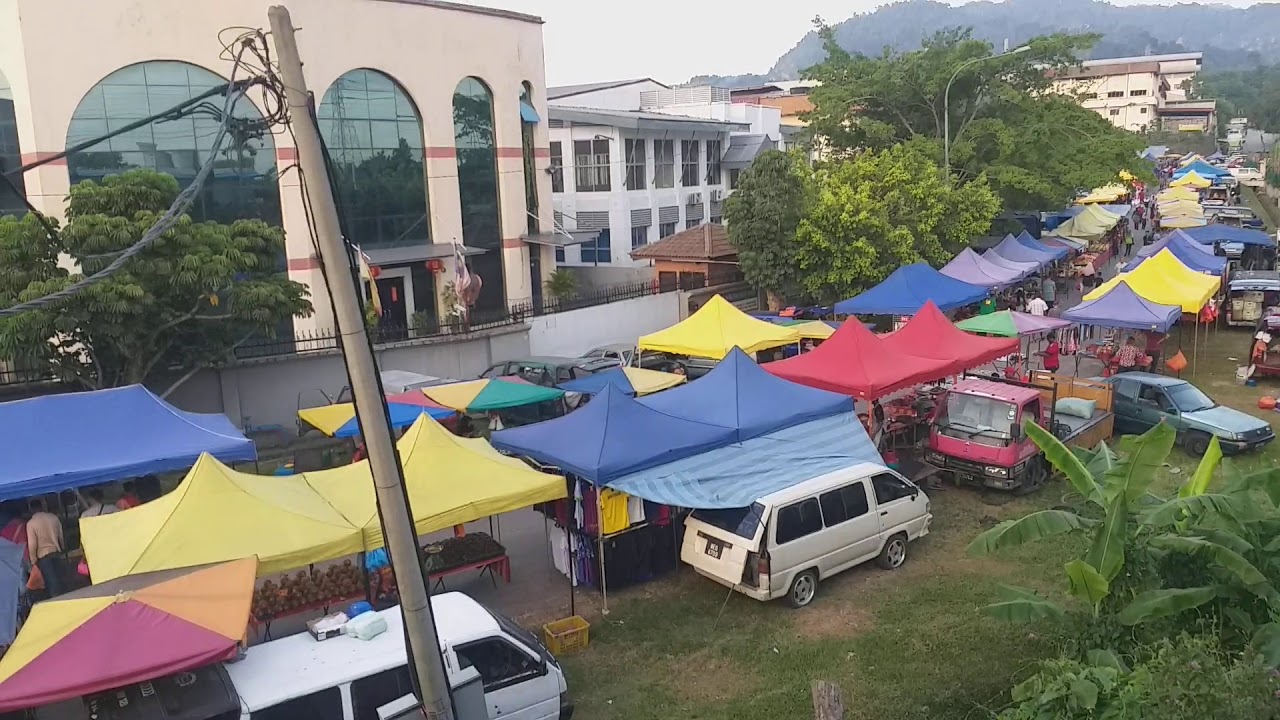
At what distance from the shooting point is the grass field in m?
8.66

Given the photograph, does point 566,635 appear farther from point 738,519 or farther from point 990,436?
point 990,436

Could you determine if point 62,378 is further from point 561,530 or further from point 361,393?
point 361,393

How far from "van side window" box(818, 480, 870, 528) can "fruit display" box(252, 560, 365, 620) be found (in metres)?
5.37

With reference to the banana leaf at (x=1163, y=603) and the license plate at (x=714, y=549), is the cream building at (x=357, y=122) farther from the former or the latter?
the banana leaf at (x=1163, y=603)

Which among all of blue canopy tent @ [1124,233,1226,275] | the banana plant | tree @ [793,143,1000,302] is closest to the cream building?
tree @ [793,143,1000,302]

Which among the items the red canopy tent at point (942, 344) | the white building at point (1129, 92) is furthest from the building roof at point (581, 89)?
the white building at point (1129, 92)

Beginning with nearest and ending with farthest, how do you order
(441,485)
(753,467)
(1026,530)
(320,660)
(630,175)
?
(320,660) < (1026,530) < (441,485) < (753,467) < (630,175)

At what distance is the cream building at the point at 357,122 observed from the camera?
19.2 m

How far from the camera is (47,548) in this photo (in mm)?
11109

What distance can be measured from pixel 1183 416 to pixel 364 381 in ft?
50.4

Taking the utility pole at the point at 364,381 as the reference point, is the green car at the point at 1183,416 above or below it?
below

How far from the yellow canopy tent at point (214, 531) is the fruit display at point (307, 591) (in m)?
0.84

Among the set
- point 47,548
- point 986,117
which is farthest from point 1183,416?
point 986,117

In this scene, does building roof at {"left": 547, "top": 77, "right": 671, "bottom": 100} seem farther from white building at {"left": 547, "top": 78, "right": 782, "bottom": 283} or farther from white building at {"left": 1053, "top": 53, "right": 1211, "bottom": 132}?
white building at {"left": 1053, "top": 53, "right": 1211, "bottom": 132}
